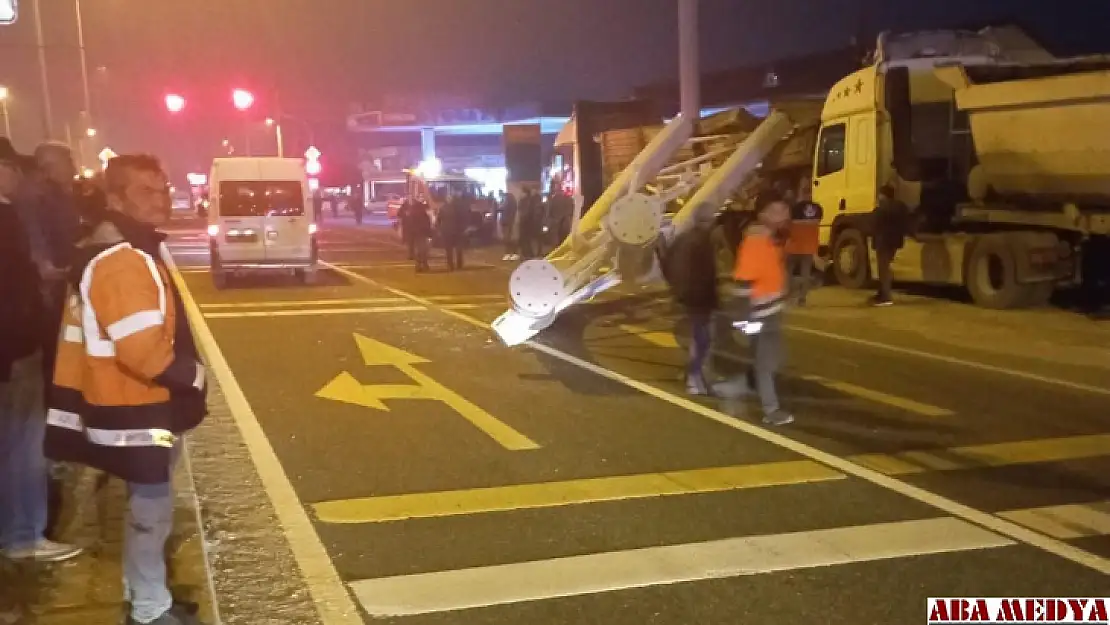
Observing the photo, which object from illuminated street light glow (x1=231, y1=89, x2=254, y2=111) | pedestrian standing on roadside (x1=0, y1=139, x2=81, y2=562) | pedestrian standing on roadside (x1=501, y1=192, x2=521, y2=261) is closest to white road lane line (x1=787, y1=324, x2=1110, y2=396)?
pedestrian standing on roadside (x1=0, y1=139, x2=81, y2=562)

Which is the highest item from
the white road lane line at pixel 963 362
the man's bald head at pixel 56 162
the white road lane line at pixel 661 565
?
the man's bald head at pixel 56 162

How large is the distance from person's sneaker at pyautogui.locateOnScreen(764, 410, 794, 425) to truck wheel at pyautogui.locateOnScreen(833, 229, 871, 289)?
9.36 metres

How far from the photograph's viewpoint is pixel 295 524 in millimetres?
5867

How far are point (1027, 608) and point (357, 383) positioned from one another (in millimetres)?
6632

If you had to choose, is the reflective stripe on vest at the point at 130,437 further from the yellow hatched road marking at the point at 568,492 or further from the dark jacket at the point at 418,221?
the dark jacket at the point at 418,221

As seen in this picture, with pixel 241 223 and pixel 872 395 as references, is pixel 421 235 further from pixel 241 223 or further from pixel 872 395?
pixel 872 395

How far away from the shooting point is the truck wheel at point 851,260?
17.0 meters

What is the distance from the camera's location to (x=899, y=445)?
7.48 m

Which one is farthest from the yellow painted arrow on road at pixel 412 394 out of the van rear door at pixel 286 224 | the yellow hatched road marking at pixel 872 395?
the van rear door at pixel 286 224

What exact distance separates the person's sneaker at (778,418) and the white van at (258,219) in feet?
41.6

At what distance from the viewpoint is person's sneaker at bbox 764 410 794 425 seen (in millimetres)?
8164

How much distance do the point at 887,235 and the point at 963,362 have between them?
471 centimetres

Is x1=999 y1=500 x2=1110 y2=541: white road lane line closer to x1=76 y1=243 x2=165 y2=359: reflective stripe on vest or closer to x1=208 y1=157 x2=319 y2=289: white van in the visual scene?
x1=76 y1=243 x2=165 y2=359: reflective stripe on vest

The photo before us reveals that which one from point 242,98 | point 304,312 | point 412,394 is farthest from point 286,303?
point 242,98
